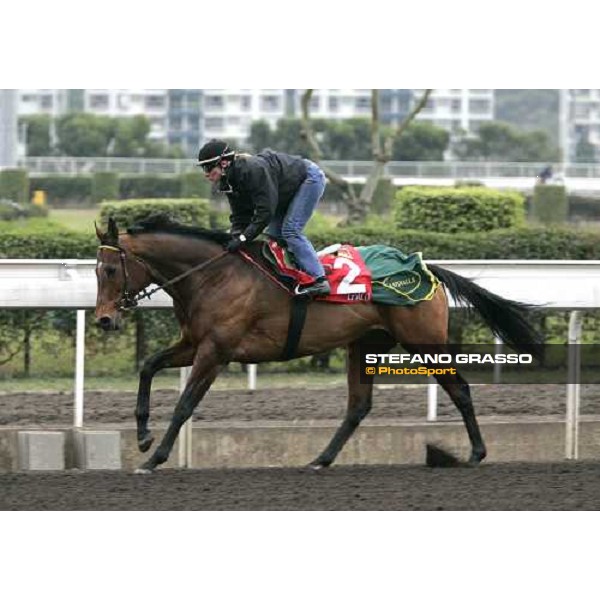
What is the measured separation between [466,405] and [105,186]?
23.7m

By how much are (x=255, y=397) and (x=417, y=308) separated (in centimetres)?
250

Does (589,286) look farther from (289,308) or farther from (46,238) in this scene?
(46,238)

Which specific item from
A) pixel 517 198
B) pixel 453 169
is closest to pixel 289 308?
pixel 517 198

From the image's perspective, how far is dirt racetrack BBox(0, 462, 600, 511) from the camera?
7.62 metres

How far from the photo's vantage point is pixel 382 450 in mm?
10344

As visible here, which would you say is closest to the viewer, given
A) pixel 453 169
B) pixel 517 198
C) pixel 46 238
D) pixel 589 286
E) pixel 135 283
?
pixel 135 283

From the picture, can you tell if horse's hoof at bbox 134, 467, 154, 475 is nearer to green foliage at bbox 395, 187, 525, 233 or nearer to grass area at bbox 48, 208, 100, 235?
green foliage at bbox 395, 187, 525, 233

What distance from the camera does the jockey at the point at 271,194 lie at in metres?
8.74

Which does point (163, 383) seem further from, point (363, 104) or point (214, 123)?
point (363, 104)

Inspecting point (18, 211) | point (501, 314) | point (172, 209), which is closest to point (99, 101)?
point (18, 211)

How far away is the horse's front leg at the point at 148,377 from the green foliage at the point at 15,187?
782 inches

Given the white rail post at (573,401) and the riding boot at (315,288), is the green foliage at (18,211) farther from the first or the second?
the riding boot at (315,288)

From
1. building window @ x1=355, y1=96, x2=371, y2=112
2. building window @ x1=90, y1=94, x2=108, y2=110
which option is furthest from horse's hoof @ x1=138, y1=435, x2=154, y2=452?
building window @ x1=355, y1=96, x2=371, y2=112

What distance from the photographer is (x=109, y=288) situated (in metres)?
8.78
